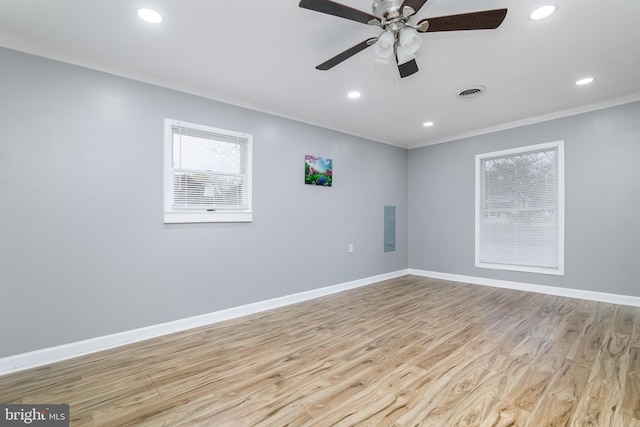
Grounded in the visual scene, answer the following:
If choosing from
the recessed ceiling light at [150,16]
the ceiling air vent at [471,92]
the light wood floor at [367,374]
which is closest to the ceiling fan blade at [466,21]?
the ceiling air vent at [471,92]

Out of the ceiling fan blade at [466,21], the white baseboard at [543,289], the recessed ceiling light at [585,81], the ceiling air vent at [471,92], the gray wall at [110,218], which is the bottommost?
the white baseboard at [543,289]

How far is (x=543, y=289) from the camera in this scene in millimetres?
4250

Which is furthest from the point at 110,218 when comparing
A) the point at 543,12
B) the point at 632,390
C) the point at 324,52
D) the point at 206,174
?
the point at 632,390

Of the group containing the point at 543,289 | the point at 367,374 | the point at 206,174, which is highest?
the point at 206,174

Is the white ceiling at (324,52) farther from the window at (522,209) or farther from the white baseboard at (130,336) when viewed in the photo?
the white baseboard at (130,336)

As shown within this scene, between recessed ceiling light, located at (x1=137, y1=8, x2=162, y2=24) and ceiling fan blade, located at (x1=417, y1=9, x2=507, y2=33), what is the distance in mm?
1808

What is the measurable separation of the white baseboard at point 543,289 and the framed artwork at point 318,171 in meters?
2.82

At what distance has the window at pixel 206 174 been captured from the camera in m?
3.02

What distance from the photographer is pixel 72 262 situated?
8.18 ft

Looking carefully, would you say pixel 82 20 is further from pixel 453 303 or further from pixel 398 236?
pixel 398 236

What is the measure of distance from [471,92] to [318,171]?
2.18m

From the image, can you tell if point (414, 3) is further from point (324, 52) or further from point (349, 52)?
point (324, 52)

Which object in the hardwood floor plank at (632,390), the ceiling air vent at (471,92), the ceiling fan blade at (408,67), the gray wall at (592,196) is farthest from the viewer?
the gray wall at (592,196)

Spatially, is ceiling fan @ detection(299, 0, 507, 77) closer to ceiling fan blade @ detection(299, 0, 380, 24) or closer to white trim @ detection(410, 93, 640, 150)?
ceiling fan blade @ detection(299, 0, 380, 24)
